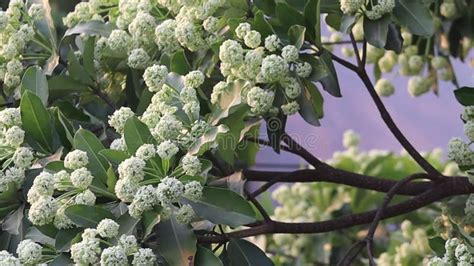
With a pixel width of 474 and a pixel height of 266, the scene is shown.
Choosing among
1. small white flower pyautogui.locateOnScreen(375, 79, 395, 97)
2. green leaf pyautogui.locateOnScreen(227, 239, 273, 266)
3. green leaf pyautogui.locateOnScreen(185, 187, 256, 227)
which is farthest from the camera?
small white flower pyautogui.locateOnScreen(375, 79, 395, 97)

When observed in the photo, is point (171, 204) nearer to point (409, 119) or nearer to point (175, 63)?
point (175, 63)

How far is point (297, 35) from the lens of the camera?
1.18 meters

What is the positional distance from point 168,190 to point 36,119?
266 mm

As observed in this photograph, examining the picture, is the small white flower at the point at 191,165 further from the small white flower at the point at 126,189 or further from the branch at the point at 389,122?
the branch at the point at 389,122

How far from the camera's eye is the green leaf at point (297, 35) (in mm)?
1172

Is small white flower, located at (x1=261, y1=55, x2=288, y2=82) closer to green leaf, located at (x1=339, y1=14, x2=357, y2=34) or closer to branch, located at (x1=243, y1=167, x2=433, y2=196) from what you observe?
green leaf, located at (x1=339, y1=14, x2=357, y2=34)

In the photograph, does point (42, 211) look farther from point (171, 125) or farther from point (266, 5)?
point (266, 5)

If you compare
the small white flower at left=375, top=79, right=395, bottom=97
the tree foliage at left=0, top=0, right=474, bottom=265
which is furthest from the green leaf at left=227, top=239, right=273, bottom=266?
the small white flower at left=375, top=79, right=395, bottom=97

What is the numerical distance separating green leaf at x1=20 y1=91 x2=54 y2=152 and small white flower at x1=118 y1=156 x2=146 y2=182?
0.68 ft

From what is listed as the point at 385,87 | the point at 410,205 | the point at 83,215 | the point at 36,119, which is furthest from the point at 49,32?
the point at 385,87

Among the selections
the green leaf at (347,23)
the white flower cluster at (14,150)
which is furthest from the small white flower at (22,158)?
the green leaf at (347,23)

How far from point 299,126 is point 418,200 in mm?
1959

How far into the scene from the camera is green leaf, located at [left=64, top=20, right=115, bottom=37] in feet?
4.41

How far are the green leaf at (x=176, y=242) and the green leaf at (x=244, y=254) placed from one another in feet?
0.41
